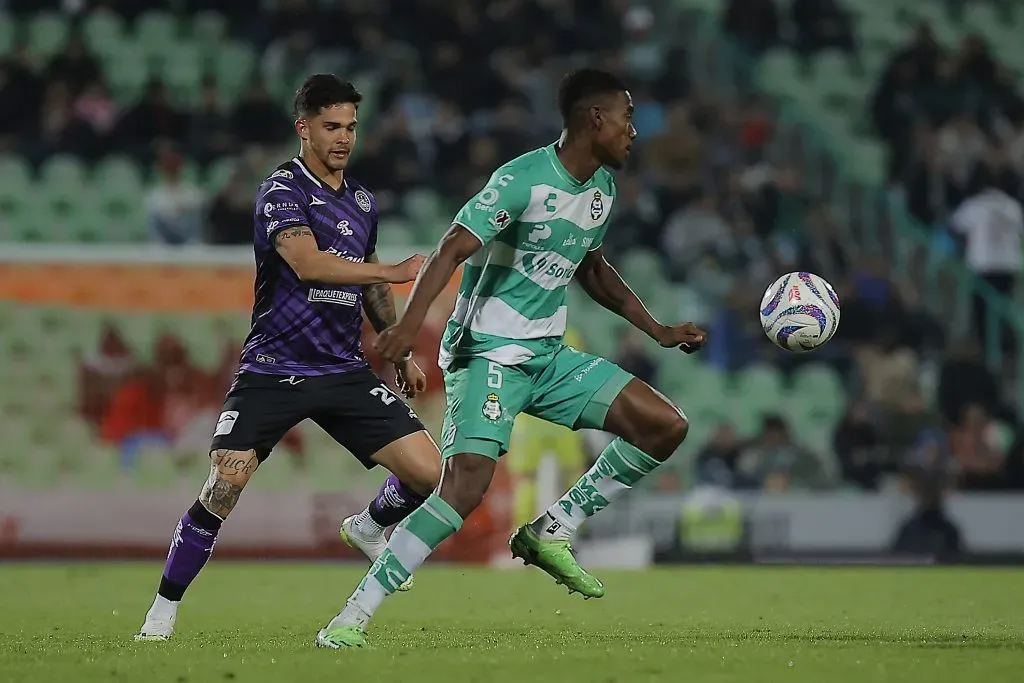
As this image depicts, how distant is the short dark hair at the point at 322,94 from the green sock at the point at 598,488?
1996 mm

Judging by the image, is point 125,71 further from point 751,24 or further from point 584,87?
point 584,87

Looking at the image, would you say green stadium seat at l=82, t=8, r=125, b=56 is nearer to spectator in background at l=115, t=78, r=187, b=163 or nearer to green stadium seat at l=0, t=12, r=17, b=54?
green stadium seat at l=0, t=12, r=17, b=54

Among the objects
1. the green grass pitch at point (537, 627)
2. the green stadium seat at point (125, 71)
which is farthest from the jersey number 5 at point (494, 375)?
the green stadium seat at point (125, 71)

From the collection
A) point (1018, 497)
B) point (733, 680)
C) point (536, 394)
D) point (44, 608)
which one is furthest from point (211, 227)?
point (733, 680)

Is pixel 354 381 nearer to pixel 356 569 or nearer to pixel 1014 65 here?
pixel 356 569

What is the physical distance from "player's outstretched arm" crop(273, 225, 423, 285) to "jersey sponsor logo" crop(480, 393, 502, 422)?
61cm

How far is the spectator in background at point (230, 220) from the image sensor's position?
1532 centimetres

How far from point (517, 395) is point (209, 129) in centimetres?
1077

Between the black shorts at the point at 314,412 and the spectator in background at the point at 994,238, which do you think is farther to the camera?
the spectator in background at the point at 994,238

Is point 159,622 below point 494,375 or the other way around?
below

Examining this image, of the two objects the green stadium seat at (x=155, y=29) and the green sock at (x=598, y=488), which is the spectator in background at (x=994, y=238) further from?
the green sock at (x=598, y=488)

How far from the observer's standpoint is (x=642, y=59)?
1798cm

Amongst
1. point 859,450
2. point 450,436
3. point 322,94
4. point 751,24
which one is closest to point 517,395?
point 450,436

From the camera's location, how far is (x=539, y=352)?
6992 mm
